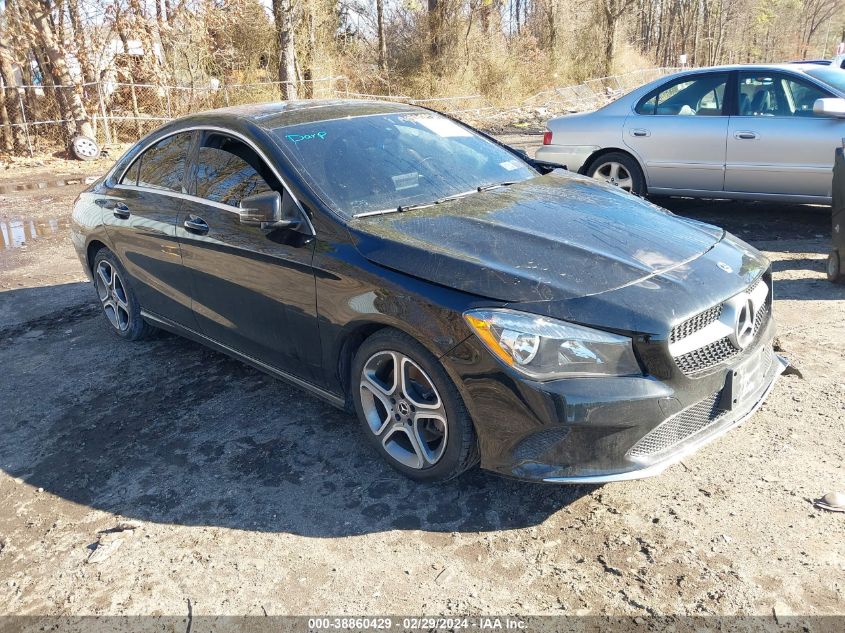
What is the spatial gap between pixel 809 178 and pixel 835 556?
5.35 m

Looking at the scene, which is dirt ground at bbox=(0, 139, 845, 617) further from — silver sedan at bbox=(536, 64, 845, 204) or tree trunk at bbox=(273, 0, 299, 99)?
tree trunk at bbox=(273, 0, 299, 99)

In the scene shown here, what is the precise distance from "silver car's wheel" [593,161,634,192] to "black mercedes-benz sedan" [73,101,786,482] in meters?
3.79

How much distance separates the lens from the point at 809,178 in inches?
275

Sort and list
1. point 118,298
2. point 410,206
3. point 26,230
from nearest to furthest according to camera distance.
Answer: point 410,206, point 118,298, point 26,230

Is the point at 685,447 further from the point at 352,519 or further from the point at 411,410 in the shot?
the point at 352,519

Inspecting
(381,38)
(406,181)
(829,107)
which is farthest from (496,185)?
(381,38)

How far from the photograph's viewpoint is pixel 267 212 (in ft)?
11.4

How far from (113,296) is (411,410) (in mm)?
3256

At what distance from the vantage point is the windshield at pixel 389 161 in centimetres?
366

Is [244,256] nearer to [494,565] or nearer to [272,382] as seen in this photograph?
[272,382]

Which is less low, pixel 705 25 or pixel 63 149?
pixel 705 25

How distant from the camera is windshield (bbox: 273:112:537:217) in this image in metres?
3.66

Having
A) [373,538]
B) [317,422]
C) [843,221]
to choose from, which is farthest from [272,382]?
[843,221]

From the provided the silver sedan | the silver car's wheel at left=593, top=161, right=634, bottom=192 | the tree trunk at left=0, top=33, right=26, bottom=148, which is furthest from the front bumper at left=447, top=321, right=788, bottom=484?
the tree trunk at left=0, top=33, right=26, bottom=148
